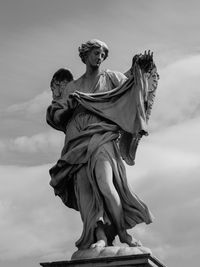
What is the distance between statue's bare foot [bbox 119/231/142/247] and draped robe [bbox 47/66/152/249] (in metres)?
0.17

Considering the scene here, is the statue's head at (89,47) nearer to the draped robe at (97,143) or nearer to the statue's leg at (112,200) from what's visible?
the draped robe at (97,143)

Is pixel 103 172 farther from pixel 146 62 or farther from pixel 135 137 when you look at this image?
pixel 146 62

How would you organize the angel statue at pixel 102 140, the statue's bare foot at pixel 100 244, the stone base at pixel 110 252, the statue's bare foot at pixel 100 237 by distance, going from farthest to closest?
the angel statue at pixel 102 140
the statue's bare foot at pixel 100 237
the statue's bare foot at pixel 100 244
the stone base at pixel 110 252

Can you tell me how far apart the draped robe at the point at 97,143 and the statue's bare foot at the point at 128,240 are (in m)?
0.17

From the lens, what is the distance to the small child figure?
55.1 ft

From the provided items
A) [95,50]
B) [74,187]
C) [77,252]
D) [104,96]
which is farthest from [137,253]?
[95,50]

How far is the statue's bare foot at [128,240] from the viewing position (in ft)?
48.3

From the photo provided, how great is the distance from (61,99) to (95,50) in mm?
1253

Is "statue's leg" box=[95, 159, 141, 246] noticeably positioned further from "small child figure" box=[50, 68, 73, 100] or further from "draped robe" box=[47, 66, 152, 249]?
"small child figure" box=[50, 68, 73, 100]

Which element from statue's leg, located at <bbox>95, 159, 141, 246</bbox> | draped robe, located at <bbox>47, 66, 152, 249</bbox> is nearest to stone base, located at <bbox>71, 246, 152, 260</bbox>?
statue's leg, located at <bbox>95, 159, 141, 246</bbox>

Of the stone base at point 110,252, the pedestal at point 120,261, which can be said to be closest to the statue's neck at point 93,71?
the stone base at point 110,252

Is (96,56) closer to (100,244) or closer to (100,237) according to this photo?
(100,237)

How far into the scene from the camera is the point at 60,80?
55.2ft

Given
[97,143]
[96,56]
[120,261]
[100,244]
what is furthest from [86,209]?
[96,56]
